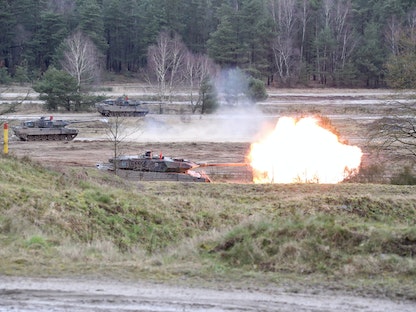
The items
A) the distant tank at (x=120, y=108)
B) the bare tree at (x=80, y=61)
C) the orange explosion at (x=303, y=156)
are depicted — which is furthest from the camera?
the bare tree at (x=80, y=61)

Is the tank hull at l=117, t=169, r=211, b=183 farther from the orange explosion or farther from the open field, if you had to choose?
the open field

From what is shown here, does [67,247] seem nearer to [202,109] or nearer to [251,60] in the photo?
[202,109]

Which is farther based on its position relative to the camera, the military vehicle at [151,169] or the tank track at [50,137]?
the tank track at [50,137]

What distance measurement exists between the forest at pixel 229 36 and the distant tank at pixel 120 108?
1484cm

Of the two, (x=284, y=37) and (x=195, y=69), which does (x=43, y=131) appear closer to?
(x=195, y=69)

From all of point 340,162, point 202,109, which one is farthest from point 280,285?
point 202,109

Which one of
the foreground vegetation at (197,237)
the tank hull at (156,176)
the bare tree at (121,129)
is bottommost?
the tank hull at (156,176)

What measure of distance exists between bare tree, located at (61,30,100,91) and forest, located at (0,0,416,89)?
162cm

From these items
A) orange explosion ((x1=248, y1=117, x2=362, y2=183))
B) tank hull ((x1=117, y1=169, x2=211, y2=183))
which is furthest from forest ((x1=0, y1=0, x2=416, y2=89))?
tank hull ((x1=117, y1=169, x2=211, y2=183))

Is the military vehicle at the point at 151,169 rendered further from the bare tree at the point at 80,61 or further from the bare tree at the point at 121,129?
the bare tree at the point at 80,61

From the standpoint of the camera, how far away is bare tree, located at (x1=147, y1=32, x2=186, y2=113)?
6062 cm

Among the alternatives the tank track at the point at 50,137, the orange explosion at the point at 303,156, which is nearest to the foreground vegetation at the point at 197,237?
the orange explosion at the point at 303,156

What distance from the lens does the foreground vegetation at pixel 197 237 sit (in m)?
9.18

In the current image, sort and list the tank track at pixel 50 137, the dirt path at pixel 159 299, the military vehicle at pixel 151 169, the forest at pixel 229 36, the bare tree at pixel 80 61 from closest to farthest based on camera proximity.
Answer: the dirt path at pixel 159 299 < the military vehicle at pixel 151 169 < the tank track at pixel 50 137 < the bare tree at pixel 80 61 < the forest at pixel 229 36
